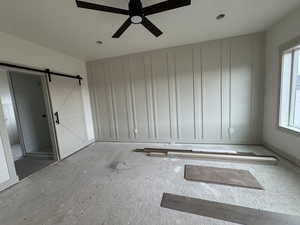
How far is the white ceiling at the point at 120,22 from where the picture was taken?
185 cm

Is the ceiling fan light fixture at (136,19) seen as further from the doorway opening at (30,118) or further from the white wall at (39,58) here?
the doorway opening at (30,118)

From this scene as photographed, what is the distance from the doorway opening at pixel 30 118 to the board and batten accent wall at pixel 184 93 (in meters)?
1.39

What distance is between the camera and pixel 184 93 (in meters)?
3.56

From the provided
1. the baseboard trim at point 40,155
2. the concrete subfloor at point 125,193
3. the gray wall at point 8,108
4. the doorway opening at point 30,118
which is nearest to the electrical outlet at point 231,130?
the concrete subfloor at point 125,193

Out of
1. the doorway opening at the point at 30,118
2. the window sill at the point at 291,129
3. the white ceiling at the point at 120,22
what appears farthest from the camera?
the doorway opening at the point at 30,118

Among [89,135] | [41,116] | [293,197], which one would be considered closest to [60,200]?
[89,135]

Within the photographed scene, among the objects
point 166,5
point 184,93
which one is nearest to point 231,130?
point 184,93

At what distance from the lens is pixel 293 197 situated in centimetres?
167

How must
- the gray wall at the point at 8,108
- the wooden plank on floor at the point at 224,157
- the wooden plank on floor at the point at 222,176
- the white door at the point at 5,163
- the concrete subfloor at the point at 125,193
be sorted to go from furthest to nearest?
1. the gray wall at the point at 8,108
2. the wooden plank on floor at the point at 224,157
3. the white door at the point at 5,163
4. the wooden plank on floor at the point at 222,176
5. the concrete subfloor at the point at 125,193

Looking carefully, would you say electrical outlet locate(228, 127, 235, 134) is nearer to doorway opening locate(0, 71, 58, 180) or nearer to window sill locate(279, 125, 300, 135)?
window sill locate(279, 125, 300, 135)

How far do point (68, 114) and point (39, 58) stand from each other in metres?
1.37

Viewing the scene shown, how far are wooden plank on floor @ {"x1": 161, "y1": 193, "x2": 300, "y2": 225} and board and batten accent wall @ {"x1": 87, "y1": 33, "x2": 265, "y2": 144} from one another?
2106 millimetres

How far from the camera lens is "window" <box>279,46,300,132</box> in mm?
2391

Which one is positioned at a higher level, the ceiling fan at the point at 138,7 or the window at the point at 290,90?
the ceiling fan at the point at 138,7
